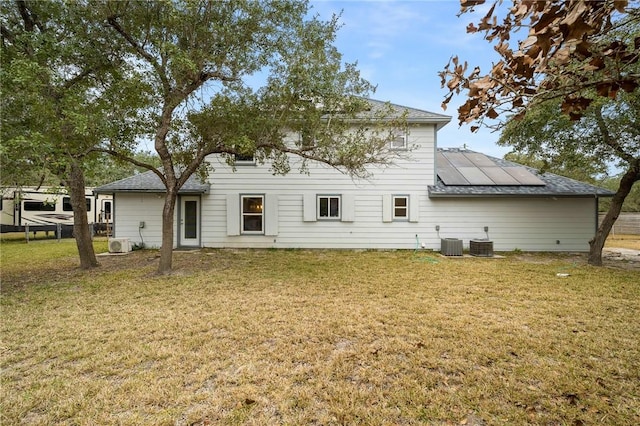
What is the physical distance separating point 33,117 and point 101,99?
1.21 m

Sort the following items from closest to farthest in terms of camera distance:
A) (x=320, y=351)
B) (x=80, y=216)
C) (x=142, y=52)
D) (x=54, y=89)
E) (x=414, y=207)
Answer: (x=320, y=351)
(x=54, y=89)
(x=142, y=52)
(x=80, y=216)
(x=414, y=207)

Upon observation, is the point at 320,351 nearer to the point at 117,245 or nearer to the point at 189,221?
the point at 189,221

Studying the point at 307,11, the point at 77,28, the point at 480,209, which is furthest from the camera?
the point at 480,209

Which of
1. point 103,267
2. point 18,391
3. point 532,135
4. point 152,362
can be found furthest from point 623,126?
point 103,267

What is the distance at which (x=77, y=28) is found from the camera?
230 inches

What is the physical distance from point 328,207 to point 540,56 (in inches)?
377

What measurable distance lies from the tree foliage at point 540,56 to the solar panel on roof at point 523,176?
33.8 feet

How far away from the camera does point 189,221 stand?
11188 millimetres

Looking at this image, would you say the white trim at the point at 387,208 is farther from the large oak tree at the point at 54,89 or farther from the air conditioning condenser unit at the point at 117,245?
the air conditioning condenser unit at the point at 117,245

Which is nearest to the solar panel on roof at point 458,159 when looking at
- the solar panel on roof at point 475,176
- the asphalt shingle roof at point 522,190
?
the solar panel on roof at point 475,176

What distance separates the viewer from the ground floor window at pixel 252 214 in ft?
36.3

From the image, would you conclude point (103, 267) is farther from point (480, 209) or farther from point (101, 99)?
point (480, 209)

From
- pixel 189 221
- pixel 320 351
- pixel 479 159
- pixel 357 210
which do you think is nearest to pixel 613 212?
pixel 479 159

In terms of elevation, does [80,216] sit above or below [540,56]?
below
